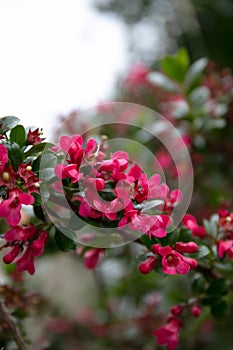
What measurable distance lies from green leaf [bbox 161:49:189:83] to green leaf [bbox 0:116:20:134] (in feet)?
2.18

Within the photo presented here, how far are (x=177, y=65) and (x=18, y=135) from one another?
69cm

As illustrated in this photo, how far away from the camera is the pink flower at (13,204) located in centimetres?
60

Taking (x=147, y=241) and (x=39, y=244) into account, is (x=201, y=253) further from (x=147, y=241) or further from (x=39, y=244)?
(x=39, y=244)

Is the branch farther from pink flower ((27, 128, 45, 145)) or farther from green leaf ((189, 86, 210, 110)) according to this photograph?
green leaf ((189, 86, 210, 110))

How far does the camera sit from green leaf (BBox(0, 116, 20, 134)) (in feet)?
2.21

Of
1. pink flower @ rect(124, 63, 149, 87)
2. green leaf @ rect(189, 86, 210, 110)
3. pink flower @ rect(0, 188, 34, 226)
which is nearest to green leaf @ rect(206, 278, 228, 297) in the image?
pink flower @ rect(0, 188, 34, 226)

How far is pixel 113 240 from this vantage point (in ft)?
2.56

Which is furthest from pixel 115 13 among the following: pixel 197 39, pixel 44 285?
pixel 44 285

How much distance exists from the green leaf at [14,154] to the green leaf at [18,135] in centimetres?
3

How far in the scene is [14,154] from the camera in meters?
0.65

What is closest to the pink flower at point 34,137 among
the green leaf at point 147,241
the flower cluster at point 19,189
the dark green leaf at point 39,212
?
the flower cluster at point 19,189

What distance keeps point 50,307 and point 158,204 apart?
0.82 meters

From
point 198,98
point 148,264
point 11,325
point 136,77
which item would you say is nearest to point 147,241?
point 148,264

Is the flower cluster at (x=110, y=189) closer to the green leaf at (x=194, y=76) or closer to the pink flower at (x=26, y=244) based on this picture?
the pink flower at (x=26, y=244)
